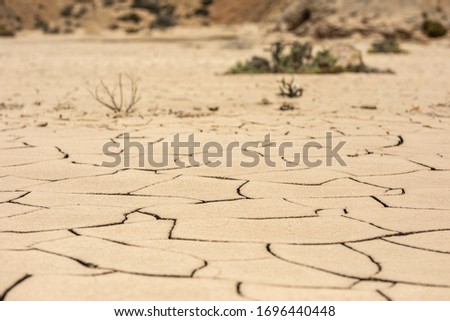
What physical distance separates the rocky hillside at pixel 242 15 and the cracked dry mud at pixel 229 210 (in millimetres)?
8623

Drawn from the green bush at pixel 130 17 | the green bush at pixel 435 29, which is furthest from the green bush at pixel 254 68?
the green bush at pixel 130 17

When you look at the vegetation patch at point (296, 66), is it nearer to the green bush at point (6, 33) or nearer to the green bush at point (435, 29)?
the green bush at point (435, 29)

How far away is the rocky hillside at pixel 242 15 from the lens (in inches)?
587

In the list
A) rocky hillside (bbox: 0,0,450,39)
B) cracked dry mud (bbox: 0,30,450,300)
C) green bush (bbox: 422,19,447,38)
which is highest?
rocky hillside (bbox: 0,0,450,39)

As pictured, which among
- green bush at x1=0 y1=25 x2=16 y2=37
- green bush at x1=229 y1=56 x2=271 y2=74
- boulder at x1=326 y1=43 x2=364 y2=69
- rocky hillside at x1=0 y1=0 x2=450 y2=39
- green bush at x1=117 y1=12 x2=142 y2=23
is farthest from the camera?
green bush at x1=117 y1=12 x2=142 y2=23

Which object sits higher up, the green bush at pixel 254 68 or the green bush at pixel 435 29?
the green bush at pixel 435 29

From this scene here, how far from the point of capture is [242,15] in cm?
2334

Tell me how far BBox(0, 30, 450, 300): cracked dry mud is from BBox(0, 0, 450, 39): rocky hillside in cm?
862

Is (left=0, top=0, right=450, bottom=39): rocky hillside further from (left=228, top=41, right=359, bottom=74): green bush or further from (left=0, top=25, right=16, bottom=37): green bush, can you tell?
(left=228, top=41, right=359, bottom=74): green bush

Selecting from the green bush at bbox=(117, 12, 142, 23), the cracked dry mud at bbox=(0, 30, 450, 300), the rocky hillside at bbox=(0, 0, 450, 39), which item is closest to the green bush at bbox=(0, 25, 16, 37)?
the rocky hillside at bbox=(0, 0, 450, 39)

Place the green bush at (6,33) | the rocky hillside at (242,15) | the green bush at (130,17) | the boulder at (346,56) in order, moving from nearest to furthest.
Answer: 1. the boulder at (346,56)
2. the rocky hillside at (242,15)
3. the green bush at (6,33)
4. the green bush at (130,17)

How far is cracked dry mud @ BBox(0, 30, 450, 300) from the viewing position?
235cm

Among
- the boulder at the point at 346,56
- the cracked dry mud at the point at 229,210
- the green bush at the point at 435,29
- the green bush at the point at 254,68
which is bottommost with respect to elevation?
the cracked dry mud at the point at 229,210

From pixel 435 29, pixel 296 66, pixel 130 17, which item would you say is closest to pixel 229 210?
pixel 296 66
